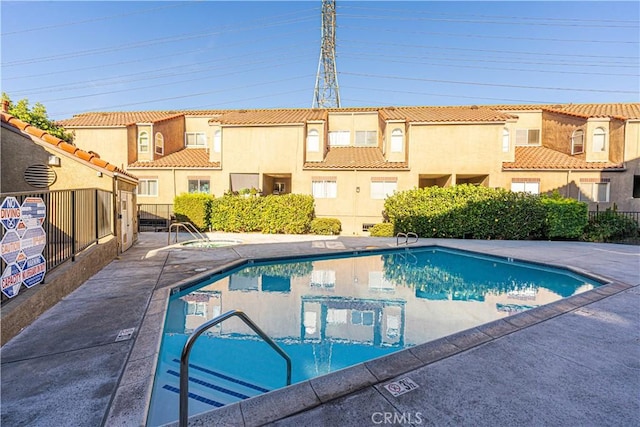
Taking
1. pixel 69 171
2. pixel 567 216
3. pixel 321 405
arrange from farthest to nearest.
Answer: pixel 567 216 < pixel 69 171 < pixel 321 405

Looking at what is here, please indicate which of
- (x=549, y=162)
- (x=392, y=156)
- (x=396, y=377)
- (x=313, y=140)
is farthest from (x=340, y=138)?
(x=396, y=377)

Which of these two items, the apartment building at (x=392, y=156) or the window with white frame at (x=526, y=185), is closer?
the apartment building at (x=392, y=156)

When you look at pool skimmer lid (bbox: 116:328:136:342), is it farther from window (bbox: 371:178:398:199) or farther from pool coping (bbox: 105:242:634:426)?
window (bbox: 371:178:398:199)

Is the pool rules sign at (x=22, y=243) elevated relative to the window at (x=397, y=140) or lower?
lower

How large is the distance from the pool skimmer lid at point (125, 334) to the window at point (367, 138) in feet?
74.4

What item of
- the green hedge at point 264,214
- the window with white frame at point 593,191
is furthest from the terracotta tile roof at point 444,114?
the green hedge at point 264,214

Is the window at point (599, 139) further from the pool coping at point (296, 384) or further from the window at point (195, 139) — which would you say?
the window at point (195, 139)

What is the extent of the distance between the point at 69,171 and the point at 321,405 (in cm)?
1066

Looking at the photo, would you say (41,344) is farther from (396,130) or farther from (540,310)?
(396,130)

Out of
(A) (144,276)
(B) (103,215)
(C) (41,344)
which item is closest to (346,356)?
(C) (41,344)

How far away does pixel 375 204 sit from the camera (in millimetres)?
20625

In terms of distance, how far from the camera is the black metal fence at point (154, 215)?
2072 cm

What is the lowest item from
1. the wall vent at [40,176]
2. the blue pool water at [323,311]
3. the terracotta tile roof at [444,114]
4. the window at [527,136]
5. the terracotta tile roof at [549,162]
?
the blue pool water at [323,311]

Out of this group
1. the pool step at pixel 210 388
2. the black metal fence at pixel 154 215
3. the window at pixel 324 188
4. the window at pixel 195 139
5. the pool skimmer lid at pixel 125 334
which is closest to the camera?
the pool step at pixel 210 388
